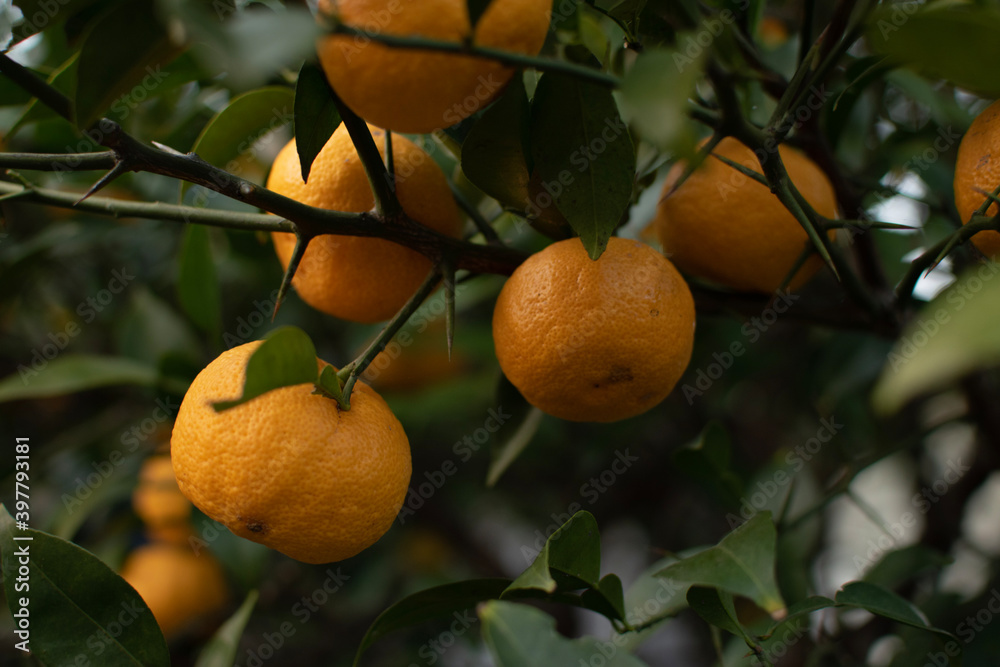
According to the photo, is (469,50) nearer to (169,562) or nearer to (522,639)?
(522,639)

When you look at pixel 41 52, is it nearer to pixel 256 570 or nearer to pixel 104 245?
pixel 104 245

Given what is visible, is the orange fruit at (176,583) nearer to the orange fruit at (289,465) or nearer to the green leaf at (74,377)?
the green leaf at (74,377)

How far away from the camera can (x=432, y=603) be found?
662 millimetres

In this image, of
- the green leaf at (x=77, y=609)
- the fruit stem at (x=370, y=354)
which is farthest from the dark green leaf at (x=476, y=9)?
the green leaf at (x=77, y=609)

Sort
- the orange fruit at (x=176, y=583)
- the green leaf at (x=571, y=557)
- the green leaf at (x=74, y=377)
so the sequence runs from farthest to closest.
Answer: the orange fruit at (x=176, y=583), the green leaf at (x=74, y=377), the green leaf at (x=571, y=557)

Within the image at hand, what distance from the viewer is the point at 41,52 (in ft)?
3.62

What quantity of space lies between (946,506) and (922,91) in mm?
840

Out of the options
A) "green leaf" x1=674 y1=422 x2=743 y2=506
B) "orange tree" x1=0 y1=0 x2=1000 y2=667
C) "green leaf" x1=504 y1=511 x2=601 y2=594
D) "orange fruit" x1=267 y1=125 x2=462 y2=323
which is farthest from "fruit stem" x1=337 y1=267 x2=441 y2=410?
"green leaf" x1=674 y1=422 x2=743 y2=506

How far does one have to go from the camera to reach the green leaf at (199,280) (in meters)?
0.96

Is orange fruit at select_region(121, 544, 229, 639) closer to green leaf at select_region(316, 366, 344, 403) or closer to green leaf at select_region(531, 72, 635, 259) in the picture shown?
green leaf at select_region(316, 366, 344, 403)

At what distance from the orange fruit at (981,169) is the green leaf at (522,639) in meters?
0.48

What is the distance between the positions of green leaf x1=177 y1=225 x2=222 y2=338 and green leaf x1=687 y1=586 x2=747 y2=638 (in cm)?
76

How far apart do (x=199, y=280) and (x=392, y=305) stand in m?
0.45

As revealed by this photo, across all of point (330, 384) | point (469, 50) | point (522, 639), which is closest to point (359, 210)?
point (330, 384)
